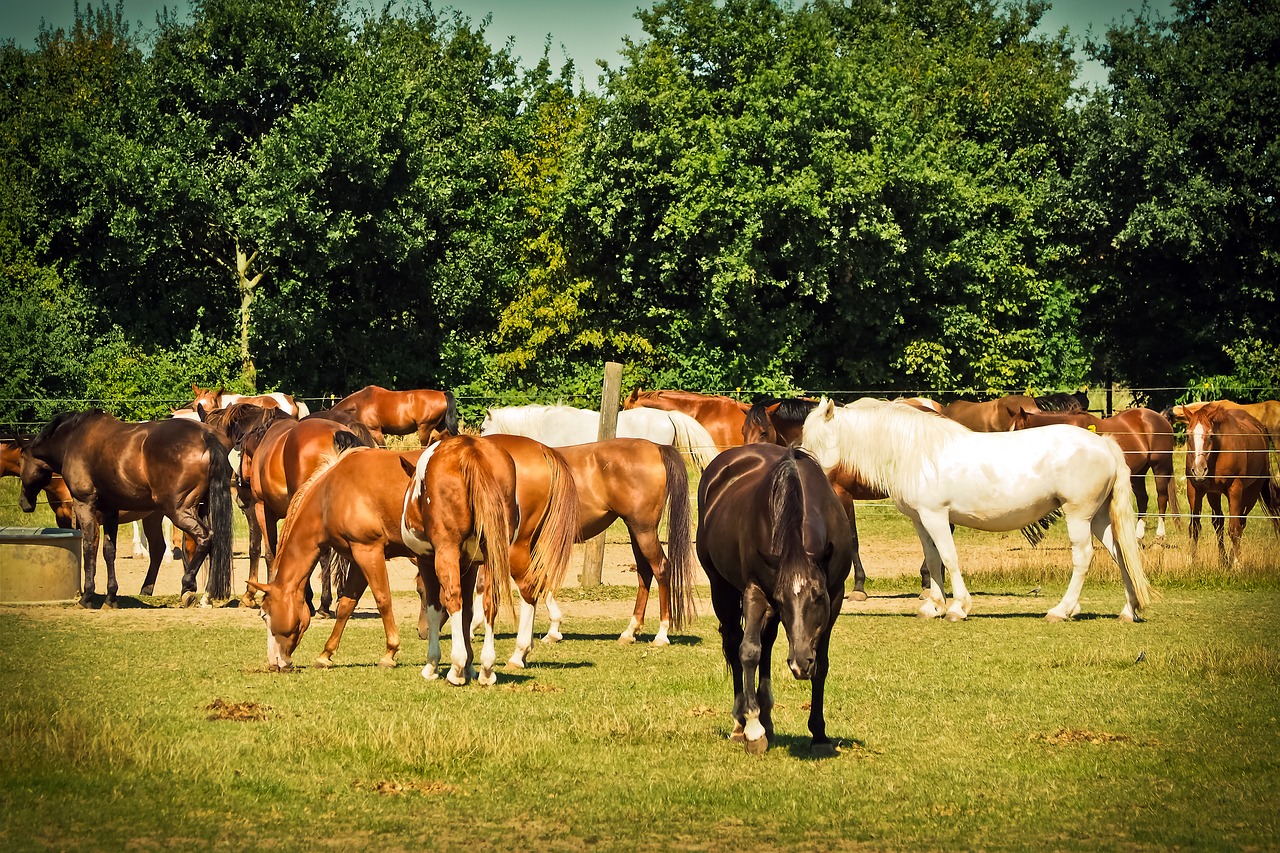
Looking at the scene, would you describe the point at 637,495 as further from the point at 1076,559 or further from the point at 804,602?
the point at 804,602

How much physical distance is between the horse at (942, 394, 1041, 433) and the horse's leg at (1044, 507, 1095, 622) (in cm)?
721

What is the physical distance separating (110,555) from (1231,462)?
14.4 meters

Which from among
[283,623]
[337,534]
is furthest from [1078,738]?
[283,623]

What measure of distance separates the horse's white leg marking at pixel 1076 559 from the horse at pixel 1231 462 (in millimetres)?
5288

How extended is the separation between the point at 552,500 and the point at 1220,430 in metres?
11.8

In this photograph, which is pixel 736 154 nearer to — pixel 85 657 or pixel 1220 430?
pixel 1220 430

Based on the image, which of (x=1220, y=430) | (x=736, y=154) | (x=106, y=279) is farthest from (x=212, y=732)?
(x=106, y=279)

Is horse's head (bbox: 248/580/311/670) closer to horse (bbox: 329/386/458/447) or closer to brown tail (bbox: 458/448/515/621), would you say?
brown tail (bbox: 458/448/515/621)

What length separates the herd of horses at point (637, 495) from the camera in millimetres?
7512

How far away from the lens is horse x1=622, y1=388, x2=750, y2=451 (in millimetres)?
21000

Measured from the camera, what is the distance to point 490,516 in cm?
948

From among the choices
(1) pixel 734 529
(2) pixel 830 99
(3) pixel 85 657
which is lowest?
(3) pixel 85 657

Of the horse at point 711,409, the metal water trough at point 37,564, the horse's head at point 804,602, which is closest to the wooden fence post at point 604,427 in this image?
the horse at point 711,409

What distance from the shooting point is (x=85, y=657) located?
10.8 meters
